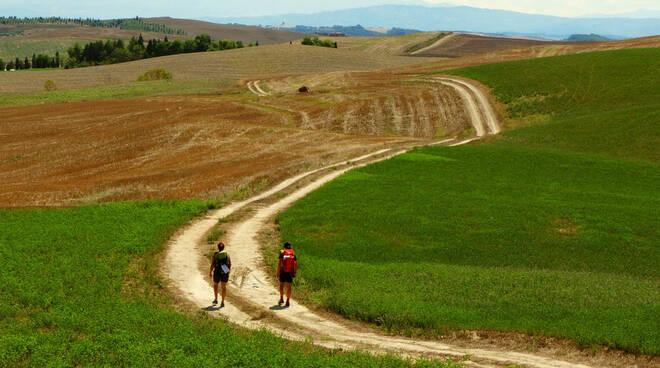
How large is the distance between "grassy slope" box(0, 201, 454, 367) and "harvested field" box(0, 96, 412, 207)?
11.2m

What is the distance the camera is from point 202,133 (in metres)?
66.6

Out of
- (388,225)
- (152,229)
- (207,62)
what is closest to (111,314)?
(152,229)

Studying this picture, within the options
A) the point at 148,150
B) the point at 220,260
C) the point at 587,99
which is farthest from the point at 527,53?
the point at 220,260

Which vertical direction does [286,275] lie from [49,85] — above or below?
below

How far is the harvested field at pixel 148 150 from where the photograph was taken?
44.4m

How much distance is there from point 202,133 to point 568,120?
39.9m

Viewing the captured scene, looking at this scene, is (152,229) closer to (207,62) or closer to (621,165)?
(621,165)

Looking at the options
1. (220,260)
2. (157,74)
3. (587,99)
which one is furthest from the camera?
(157,74)

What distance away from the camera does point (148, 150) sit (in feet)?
199

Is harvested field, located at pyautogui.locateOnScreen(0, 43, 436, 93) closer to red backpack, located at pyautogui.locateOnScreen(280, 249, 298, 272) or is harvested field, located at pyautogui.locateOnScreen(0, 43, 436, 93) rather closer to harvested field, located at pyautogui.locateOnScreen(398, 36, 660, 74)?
harvested field, located at pyautogui.locateOnScreen(398, 36, 660, 74)

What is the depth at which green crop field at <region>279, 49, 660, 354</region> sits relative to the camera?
21141 millimetres

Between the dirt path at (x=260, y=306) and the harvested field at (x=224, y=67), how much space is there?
98.2 metres

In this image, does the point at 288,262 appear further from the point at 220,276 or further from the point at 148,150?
the point at 148,150

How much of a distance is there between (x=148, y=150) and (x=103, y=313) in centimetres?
4249
